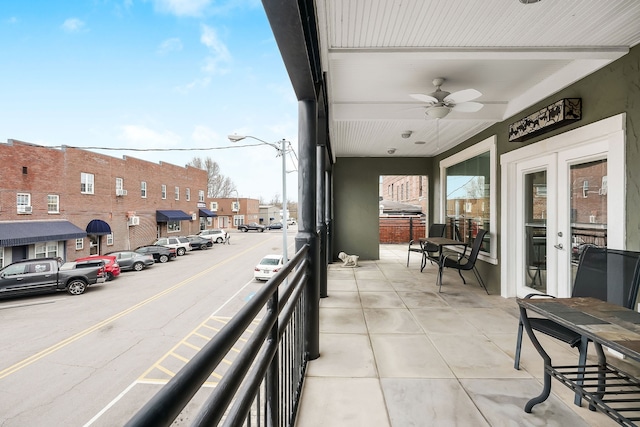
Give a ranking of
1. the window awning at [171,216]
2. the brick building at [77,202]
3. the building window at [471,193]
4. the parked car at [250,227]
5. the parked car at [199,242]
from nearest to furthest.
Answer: the building window at [471,193]
the brick building at [77,202]
the window awning at [171,216]
the parked car at [199,242]
the parked car at [250,227]

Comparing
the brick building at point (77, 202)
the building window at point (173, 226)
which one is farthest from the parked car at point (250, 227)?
the brick building at point (77, 202)

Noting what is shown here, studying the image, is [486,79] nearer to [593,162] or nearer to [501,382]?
[593,162]

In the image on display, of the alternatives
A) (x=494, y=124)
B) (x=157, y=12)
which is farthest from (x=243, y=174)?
(x=494, y=124)

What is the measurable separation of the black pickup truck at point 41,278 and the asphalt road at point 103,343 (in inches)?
14.0

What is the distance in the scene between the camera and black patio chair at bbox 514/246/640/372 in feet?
6.98

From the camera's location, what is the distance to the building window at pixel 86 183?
13820 mm

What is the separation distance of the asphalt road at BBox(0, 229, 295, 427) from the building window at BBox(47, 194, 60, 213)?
4112 mm

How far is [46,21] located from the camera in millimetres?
11711

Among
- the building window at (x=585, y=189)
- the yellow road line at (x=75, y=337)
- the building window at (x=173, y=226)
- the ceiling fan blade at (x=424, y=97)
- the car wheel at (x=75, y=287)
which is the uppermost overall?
the ceiling fan blade at (x=424, y=97)

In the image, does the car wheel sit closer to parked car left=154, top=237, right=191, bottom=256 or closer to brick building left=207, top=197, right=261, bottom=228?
parked car left=154, top=237, right=191, bottom=256

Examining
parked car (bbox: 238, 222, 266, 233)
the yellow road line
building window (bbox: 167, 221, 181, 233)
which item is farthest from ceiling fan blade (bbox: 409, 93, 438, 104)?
parked car (bbox: 238, 222, 266, 233)

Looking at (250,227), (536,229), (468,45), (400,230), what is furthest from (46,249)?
(250,227)

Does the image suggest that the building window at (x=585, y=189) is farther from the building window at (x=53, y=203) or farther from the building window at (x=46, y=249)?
the building window at (x=53, y=203)

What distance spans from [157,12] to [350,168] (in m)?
11.9
